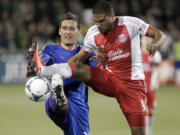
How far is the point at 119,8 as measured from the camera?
20.4 metres

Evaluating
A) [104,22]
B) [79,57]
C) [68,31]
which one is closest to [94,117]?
[68,31]

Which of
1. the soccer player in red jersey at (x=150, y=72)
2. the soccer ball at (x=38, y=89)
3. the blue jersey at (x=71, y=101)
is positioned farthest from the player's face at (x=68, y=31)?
the soccer player in red jersey at (x=150, y=72)

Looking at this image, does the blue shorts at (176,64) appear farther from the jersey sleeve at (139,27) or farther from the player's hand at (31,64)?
the player's hand at (31,64)

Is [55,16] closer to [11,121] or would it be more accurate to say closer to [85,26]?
[85,26]

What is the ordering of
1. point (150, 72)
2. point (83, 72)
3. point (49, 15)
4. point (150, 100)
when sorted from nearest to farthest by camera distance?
point (83, 72)
point (150, 100)
point (150, 72)
point (49, 15)

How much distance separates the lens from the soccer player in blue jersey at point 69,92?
6.20m

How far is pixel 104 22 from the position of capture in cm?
590

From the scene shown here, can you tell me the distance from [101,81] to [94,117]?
5034 mm

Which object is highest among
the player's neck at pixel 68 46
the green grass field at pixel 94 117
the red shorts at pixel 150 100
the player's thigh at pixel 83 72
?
the player's neck at pixel 68 46

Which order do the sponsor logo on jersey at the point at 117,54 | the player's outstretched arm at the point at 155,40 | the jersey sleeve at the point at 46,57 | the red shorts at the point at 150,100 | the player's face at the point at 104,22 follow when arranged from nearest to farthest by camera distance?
the player's outstretched arm at the point at 155,40
the player's face at the point at 104,22
the sponsor logo on jersey at the point at 117,54
the jersey sleeve at the point at 46,57
the red shorts at the point at 150,100

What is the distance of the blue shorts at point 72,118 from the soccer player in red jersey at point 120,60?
0.42 m

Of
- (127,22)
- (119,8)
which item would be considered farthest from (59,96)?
(119,8)

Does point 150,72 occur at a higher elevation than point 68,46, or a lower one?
lower

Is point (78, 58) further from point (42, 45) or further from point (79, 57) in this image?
point (42, 45)
